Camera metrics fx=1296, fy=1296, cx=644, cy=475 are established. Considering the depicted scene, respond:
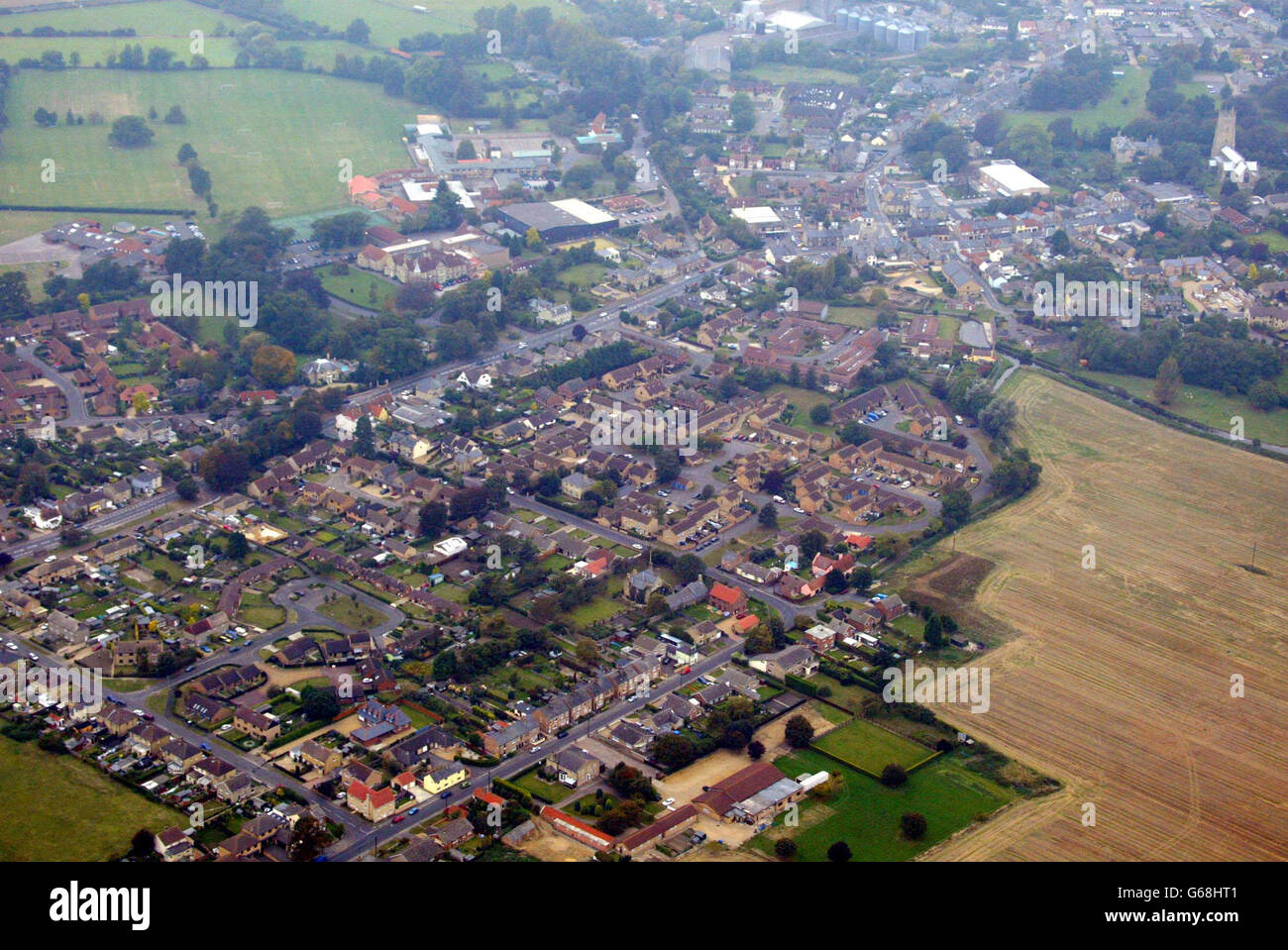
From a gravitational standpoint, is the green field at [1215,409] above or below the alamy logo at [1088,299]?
below

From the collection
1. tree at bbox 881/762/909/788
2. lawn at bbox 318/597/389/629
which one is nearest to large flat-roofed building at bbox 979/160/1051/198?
lawn at bbox 318/597/389/629

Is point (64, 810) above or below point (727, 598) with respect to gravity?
below

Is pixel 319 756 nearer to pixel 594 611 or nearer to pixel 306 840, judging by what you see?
pixel 306 840

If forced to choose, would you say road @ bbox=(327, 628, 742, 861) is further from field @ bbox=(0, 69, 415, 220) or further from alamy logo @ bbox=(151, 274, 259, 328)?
field @ bbox=(0, 69, 415, 220)

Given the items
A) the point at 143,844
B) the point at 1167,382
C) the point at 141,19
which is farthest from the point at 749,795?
the point at 141,19

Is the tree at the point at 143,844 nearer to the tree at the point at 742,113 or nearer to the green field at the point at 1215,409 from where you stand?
the green field at the point at 1215,409

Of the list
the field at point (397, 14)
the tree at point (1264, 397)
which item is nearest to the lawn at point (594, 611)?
the tree at point (1264, 397)
